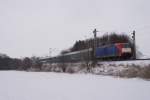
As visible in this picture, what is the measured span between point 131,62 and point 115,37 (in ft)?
161

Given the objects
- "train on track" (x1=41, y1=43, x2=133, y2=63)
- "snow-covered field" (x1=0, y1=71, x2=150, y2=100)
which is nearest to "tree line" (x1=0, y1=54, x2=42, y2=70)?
"train on track" (x1=41, y1=43, x2=133, y2=63)

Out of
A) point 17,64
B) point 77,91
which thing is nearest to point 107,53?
point 77,91

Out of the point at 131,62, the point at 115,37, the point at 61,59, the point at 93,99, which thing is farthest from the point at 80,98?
the point at 115,37

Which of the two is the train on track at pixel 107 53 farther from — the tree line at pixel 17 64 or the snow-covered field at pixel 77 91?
the tree line at pixel 17 64

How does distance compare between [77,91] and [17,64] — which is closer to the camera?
[77,91]

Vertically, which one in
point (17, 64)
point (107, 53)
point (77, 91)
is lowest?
point (77, 91)

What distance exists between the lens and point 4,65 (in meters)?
96.9

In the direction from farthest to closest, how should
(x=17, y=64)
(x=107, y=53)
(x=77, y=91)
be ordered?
(x=17, y=64) → (x=107, y=53) → (x=77, y=91)

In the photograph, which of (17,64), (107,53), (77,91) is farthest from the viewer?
(17,64)

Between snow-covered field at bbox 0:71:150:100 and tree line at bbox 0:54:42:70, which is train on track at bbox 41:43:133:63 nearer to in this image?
snow-covered field at bbox 0:71:150:100

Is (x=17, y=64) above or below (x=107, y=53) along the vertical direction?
below

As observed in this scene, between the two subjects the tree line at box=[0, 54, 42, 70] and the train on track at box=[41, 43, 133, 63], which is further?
the tree line at box=[0, 54, 42, 70]

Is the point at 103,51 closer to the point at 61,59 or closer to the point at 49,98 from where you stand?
the point at 61,59

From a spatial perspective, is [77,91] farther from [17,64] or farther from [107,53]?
[17,64]
